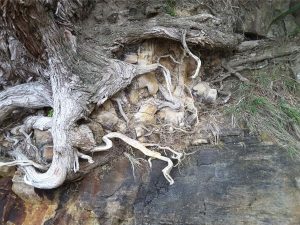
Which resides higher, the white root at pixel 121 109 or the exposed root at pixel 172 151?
the white root at pixel 121 109

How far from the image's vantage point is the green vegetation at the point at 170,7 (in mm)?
3180

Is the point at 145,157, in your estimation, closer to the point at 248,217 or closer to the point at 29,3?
the point at 248,217

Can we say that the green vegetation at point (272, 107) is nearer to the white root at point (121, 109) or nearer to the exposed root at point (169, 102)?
the exposed root at point (169, 102)

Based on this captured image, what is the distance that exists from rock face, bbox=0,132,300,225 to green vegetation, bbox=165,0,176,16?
3.87ft

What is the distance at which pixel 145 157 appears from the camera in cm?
263

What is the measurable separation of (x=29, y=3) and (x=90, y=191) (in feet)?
3.98

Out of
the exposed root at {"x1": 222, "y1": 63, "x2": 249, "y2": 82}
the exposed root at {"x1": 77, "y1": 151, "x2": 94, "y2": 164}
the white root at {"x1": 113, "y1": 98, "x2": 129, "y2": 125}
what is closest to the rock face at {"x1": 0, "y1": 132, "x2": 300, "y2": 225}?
the exposed root at {"x1": 77, "y1": 151, "x2": 94, "y2": 164}

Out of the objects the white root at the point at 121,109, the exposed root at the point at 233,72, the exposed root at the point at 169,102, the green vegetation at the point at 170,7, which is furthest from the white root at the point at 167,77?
the exposed root at the point at 233,72

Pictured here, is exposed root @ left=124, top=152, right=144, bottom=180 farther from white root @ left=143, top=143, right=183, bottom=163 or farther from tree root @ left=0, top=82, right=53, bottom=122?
tree root @ left=0, top=82, right=53, bottom=122

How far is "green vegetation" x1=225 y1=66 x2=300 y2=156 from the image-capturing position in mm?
2717

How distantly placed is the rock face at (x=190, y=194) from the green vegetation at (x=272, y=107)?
0.14 meters

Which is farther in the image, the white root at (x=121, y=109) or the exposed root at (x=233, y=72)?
the exposed root at (x=233, y=72)

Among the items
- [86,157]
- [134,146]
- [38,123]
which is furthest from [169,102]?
[38,123]

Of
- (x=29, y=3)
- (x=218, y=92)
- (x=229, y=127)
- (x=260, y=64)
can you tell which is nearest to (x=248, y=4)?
(x=260, y=64)
